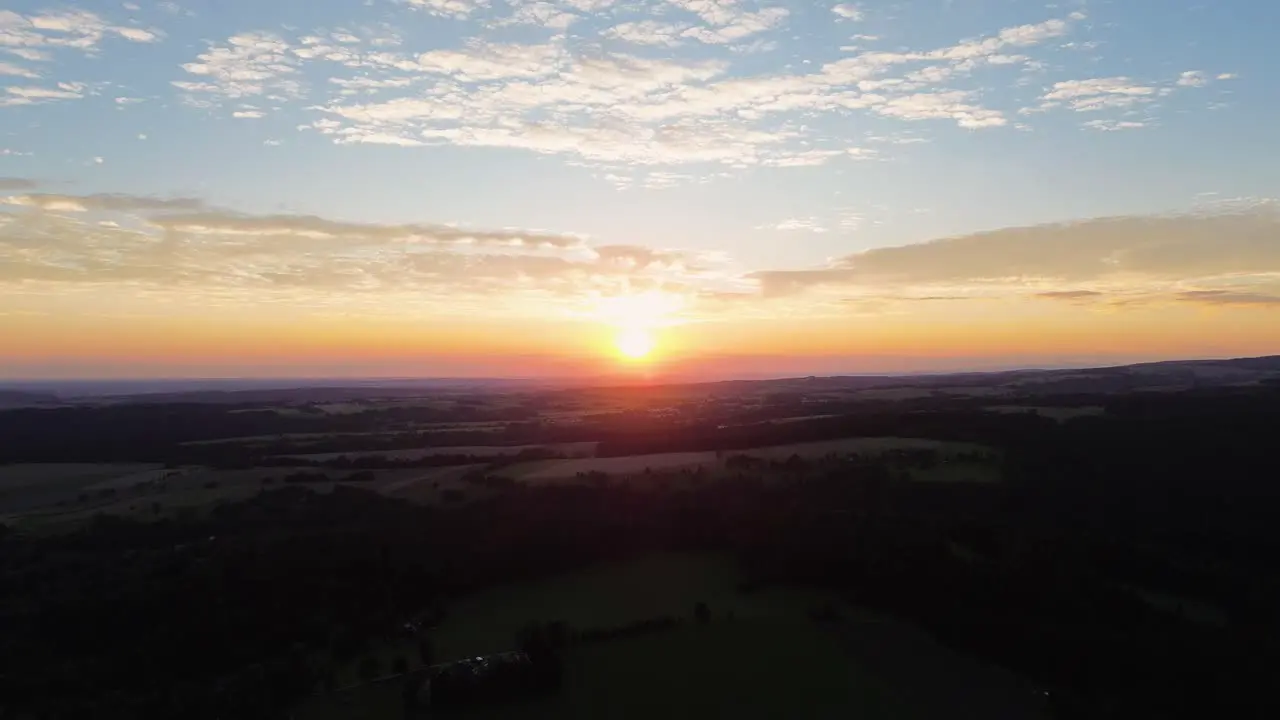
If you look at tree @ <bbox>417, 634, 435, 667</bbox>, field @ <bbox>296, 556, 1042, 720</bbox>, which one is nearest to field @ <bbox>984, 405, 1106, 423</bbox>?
field @ <bbox>296, 556, 1042, 720</bbox>

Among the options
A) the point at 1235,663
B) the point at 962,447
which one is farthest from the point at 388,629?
the point at 962,447

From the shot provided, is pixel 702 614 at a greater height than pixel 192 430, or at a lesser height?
lesser

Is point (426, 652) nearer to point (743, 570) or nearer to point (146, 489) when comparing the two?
point (743, 570)

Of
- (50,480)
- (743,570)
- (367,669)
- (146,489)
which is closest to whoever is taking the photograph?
(367,669)

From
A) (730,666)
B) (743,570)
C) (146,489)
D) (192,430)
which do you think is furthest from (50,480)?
(730,666)

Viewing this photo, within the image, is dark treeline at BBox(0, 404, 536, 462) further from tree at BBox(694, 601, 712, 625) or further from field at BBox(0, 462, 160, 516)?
tree at BBox(694, 601, 712, 625)

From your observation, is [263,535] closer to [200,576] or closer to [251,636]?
[200,576]

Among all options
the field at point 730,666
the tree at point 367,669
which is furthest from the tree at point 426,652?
the tree at point 367,669
